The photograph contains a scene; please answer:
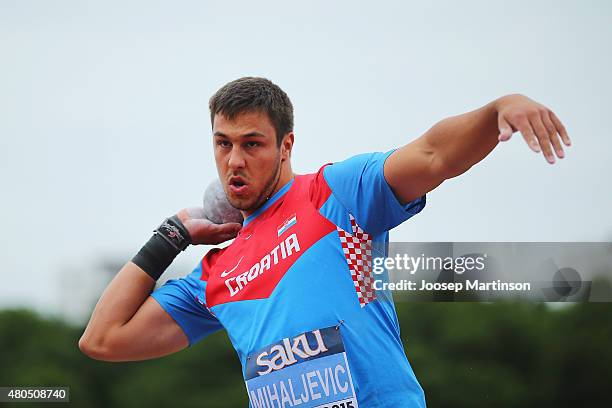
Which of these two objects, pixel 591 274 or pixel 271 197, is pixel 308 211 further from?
pixel 591 274

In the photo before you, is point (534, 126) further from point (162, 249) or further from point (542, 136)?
point (162, 249)

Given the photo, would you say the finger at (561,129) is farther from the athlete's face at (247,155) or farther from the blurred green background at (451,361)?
the blurred green background at (451,361)

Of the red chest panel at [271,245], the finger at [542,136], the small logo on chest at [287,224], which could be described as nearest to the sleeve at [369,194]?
the red chest panel at [271,245]

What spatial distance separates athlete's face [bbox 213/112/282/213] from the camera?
13.6 ft

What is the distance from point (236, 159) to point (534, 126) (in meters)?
1.66

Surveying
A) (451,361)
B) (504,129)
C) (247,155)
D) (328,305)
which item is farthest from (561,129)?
(451,361)

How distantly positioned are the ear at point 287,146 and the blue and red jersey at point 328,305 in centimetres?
27

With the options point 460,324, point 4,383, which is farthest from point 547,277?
point 4,383

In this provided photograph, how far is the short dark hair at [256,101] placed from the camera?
4152mm

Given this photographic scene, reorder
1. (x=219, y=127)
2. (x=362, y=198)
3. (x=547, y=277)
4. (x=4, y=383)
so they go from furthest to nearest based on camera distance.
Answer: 1. (x=4, y=383)
2. (x=547, y=277)
3. (x=219, y=127)
4. (x=362, y=198)

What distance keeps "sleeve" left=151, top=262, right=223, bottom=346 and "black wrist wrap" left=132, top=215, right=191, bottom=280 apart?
137mm

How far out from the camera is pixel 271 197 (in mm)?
4281

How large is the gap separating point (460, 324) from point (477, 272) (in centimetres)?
821

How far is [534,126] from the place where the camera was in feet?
9.31
